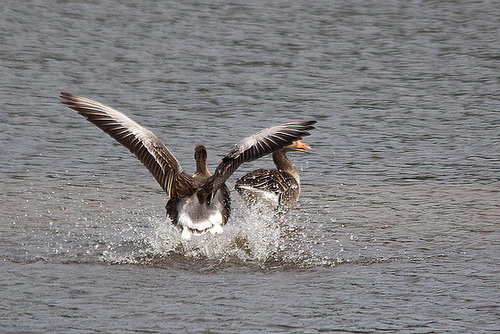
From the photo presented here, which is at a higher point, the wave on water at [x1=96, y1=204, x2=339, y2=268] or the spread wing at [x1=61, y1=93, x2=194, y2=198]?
the spread wing at [x1=61, y1=93, x2=194, y2=198]

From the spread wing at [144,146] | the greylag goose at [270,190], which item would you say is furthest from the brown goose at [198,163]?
the greylag goose at [270,190]

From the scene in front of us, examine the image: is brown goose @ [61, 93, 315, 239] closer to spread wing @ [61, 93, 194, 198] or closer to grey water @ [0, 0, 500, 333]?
spread wing @ [61, 93, 194, 198]

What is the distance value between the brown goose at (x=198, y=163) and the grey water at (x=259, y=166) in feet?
0.86

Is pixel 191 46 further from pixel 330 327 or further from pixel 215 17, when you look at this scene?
pixel 330 327

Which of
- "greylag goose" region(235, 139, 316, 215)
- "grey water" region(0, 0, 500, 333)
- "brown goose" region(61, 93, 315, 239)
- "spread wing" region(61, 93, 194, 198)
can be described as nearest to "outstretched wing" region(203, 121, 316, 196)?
"brown goose" region(61, 93, 315, 239)

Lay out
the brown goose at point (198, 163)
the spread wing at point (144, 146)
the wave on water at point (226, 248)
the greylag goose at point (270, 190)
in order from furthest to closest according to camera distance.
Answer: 1. the greylag goose at point (270, 190)
2. the spread wing at point (144, 146)
3. the brown goose at point (198, 163)
4. the wave on water at point (226, 248)

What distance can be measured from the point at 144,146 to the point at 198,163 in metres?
0.57

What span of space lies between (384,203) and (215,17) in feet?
37.3

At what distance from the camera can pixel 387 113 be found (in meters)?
13.3

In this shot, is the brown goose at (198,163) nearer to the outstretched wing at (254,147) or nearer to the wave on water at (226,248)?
the outstretched wing at (254,147)

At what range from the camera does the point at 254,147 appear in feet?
25.7

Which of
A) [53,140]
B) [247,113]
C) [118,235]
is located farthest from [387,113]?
[118,235]

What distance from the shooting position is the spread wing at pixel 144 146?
8.11 metres

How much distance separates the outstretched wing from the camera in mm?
7727
